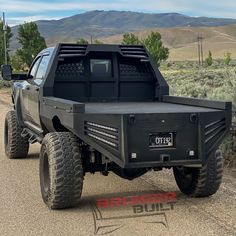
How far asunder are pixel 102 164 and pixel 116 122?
3.01ft

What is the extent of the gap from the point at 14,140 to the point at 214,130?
4.54 metres

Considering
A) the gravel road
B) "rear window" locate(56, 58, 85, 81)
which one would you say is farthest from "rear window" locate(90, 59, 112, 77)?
the gravel road

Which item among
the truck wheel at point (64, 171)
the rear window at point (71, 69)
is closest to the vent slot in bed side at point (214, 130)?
the truck wheel at point (64, 171)

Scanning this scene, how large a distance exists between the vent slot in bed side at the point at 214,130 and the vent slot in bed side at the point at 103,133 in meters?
1.04

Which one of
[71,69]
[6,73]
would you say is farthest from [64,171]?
[6,73]

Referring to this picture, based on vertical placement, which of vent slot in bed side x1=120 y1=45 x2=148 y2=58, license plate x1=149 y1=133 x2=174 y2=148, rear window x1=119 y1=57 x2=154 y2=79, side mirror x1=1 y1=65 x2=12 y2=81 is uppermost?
vent slot in bed side x1=120 y1=45 x2=148 y2=58

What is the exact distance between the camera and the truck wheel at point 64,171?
220 inches

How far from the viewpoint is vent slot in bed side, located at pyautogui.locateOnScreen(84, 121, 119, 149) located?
5.34 meters

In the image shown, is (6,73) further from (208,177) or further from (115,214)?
(208,177)

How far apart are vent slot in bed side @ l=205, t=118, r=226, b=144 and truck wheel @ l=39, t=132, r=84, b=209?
1.44 meters

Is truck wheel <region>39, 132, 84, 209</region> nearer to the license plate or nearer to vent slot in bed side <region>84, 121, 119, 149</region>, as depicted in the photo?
vent slot in bed side <region>84, 121, 119, 149</region>

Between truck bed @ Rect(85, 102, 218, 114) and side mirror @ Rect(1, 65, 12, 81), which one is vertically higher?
side mirror @ Rect(1, 65, 12, 81)

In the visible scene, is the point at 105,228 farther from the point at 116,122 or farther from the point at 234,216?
the point at 234,216

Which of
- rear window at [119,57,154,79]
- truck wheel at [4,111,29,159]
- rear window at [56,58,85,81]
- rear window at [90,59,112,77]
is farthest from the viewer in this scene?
truck wheel at [4,111,29,159]
